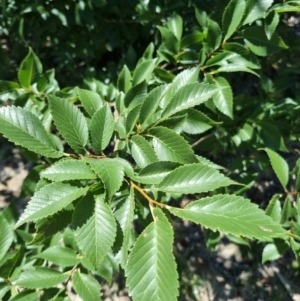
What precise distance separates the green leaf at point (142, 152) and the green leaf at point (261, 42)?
0.71 m

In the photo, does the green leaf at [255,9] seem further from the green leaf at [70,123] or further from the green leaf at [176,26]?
the green leaf at [70,123]

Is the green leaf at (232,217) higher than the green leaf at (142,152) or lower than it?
lower

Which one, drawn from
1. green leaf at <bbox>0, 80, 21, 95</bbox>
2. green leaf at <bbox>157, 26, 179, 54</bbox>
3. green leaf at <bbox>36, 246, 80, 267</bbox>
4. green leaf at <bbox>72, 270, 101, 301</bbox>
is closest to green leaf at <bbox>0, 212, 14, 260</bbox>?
green leaf at <bbox>36, 246, 80, 267</bbox>

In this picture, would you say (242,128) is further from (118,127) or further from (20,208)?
(20,208)

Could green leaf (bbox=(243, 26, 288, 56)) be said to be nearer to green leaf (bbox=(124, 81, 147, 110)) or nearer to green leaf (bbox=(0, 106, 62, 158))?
green leaf (bbox=(124, 81, 147, 110))

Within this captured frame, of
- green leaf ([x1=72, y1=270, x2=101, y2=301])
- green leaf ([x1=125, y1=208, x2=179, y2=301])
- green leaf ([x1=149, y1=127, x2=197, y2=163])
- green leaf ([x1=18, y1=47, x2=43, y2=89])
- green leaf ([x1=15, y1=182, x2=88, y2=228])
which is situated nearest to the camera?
green leaf ([x1=125, y1=208, x2=179, y2=301])

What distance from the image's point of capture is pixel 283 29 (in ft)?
7.06

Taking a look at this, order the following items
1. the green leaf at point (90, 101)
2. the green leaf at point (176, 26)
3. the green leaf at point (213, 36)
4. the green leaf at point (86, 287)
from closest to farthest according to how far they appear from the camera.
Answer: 1. the green leaf at point (90, 101)
2. the green leaf at point (86, 287)
3. the green leaf at point (213, 36)
4. the green leaf at point (176, 26)

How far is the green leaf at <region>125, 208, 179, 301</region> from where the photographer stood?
0.90 m

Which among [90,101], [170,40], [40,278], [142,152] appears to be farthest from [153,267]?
[170,40]

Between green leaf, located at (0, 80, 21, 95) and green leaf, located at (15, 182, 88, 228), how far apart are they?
98 cm

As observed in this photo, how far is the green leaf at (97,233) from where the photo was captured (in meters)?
0.98

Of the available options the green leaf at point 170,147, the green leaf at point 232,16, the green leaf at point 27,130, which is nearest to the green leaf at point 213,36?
the green leaf at point 232,16

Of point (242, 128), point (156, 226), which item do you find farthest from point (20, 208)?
point (156, 226)
